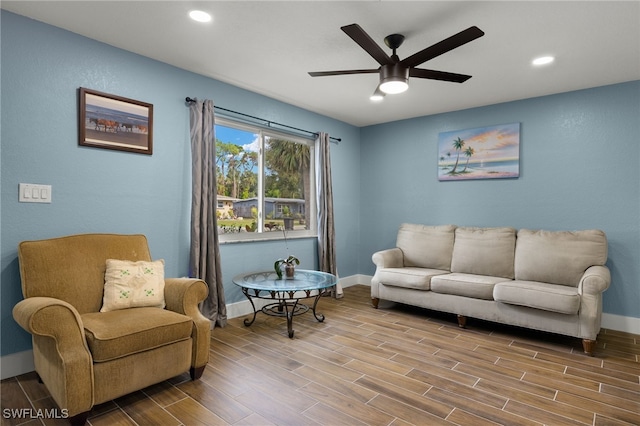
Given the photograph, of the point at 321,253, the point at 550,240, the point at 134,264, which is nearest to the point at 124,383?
the point at 134,264

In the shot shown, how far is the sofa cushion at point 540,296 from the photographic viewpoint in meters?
2.99

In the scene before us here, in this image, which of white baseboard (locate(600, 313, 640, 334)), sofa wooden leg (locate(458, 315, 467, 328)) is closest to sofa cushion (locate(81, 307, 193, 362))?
sofa wooden leg (locate(458, 315, 467, 328))

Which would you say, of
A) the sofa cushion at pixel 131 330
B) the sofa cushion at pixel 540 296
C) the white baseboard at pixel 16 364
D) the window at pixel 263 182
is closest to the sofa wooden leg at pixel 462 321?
the sofa cushion at pixel 540 296

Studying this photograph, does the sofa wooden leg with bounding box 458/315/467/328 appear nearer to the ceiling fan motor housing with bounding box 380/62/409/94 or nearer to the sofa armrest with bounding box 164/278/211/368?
the ceiling fan motor housing with bounding box 380/62/409/94

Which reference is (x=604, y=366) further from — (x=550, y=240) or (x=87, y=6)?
(x=87, y=6)

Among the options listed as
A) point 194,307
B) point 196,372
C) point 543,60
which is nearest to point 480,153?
point 543,60

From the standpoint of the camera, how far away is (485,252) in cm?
403

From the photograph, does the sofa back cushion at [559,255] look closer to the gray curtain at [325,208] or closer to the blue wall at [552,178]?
the blue wall at [552,178]

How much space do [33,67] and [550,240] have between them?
15.6ft

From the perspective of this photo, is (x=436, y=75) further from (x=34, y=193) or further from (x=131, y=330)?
(x=34, y=193)

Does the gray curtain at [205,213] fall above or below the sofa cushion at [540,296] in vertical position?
above

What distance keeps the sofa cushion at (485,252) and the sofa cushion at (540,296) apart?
18.8 inches

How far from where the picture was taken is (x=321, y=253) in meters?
4.83

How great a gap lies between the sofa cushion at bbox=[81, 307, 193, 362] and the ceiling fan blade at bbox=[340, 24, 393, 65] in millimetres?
2096
